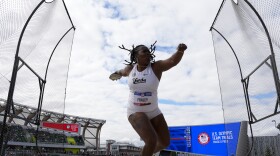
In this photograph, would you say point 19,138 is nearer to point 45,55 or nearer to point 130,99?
point 45,55

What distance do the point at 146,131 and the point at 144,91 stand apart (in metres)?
0.56

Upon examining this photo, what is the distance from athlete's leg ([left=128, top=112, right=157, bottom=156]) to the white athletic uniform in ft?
0.45

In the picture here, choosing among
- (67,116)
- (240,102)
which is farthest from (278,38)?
(67,116)

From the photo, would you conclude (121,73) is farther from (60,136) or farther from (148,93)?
(60,136)

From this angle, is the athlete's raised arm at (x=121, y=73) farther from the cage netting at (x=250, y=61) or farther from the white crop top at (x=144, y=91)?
the cage netting at (x=250, y=61)

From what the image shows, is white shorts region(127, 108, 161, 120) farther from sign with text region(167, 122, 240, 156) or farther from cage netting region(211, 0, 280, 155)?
sign with text region(167, 122, 240, 156)

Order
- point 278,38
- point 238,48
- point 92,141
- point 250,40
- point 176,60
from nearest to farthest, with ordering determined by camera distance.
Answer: point 176,60
point 278,38
point 250,40
point 238,48
point 92,141

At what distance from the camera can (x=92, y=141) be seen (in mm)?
54719

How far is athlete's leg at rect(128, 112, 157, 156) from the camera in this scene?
297 centimetres

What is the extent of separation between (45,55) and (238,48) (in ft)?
13.7

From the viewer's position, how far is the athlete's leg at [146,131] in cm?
297

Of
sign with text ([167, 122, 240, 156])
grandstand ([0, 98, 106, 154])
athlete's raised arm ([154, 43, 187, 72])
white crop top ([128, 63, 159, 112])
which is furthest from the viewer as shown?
grandstand ([0, 98, 106, 154])

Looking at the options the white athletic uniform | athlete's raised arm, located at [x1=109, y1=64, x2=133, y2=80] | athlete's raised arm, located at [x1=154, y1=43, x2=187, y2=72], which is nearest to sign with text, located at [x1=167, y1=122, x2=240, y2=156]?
athlete's raised arm, located at [x1=109, y1=64, x2=133, y2=80]

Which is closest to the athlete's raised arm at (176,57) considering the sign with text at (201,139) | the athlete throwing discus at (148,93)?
the athlete throwing discus at (148,93)
